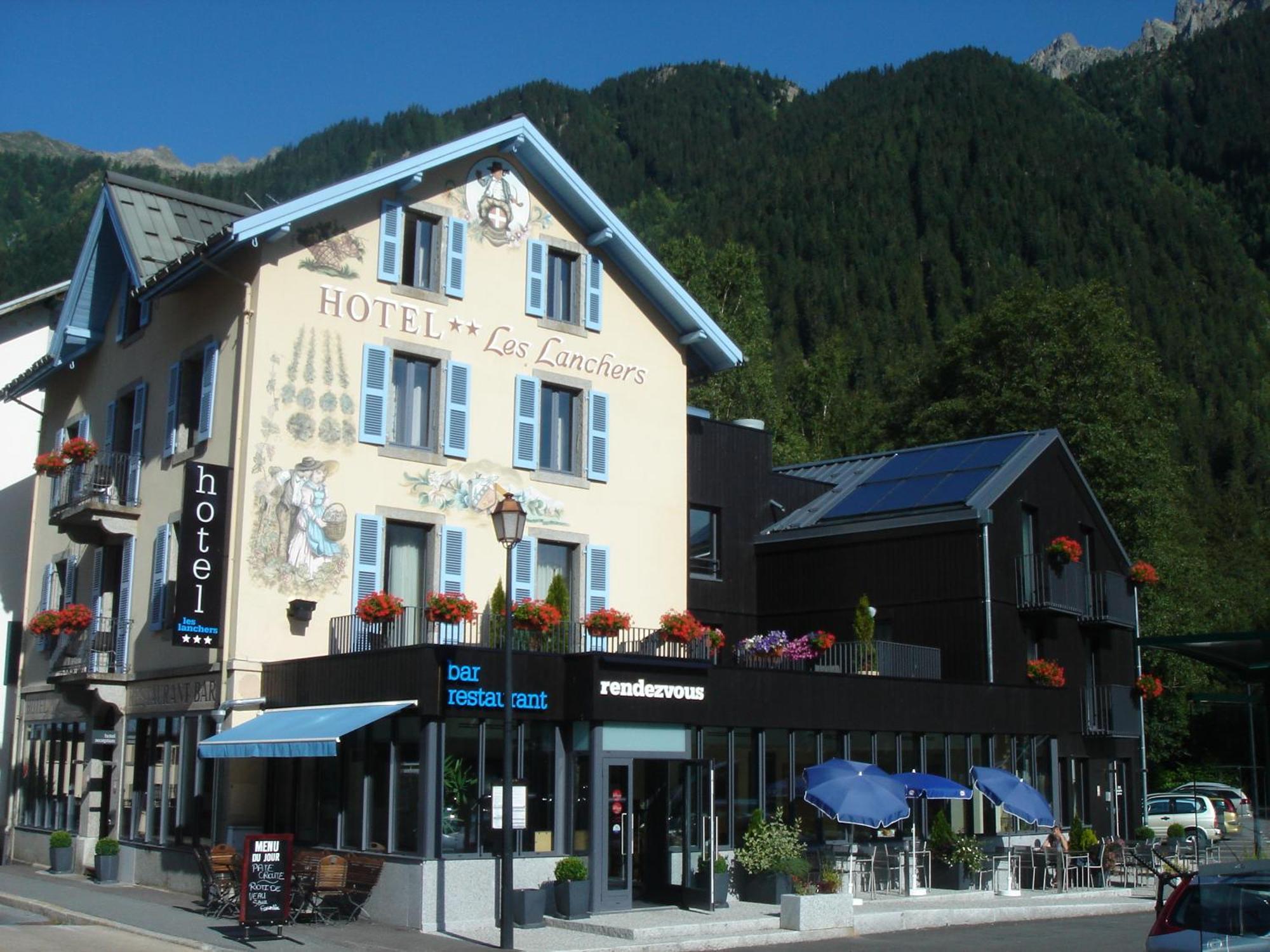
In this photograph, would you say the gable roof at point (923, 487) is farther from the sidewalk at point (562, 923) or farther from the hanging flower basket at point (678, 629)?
the sidewalk at point (562, 923)

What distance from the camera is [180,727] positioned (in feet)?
77.4

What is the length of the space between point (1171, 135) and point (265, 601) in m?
201

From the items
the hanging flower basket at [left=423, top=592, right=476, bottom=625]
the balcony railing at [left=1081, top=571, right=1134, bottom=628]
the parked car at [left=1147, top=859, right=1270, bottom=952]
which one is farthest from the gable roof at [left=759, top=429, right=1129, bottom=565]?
the parked car at [left=1147, top=859, right=1270, bottom=952]

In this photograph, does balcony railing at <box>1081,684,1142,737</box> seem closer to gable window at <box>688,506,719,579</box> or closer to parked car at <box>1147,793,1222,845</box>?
gable window at <box>688,506,719,579</box>

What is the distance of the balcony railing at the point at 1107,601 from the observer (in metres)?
32.0

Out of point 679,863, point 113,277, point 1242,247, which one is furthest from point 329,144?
point 679,863

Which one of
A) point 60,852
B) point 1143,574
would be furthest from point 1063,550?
point 60,852

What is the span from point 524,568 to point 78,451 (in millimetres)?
8638

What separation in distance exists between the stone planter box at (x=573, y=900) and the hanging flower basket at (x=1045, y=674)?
42.0ft

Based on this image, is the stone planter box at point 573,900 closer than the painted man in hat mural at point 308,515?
Yes

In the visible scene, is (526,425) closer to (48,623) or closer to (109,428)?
(109,428)

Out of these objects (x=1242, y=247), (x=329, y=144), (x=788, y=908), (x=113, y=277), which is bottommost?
(x=788, y=908)

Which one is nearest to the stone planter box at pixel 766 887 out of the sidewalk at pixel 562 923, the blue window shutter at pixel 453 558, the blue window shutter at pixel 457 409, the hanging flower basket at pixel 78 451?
the sidewalk at pixel 562 923

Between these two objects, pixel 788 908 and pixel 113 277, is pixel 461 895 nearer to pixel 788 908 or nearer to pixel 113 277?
pixel 788 908
